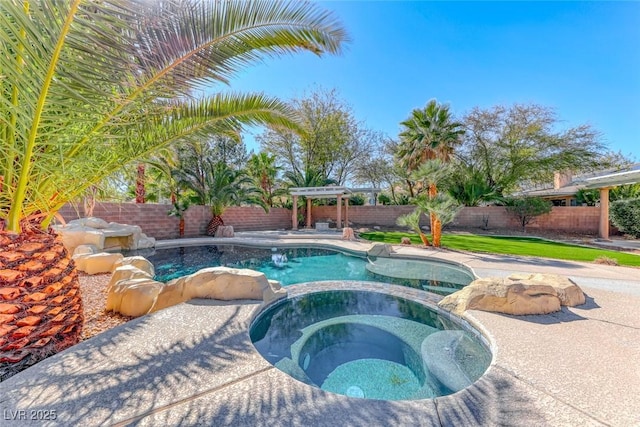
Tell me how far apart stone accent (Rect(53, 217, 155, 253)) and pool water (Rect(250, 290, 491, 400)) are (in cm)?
862

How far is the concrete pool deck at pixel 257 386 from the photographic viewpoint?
2.00m

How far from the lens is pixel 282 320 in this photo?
472 cm

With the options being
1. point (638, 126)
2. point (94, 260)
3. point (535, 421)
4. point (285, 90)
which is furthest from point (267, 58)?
point (638, 126)

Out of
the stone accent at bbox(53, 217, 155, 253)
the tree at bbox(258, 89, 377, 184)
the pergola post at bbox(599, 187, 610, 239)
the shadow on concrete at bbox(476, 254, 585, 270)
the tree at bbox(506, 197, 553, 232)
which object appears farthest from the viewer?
the tree at bbox(258, 89, 377, 184)

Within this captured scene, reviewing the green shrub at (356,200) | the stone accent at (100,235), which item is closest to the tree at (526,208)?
the green shrub at (356,200)

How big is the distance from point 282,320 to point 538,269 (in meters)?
7.67

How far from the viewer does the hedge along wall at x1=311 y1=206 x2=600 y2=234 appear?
16.9m

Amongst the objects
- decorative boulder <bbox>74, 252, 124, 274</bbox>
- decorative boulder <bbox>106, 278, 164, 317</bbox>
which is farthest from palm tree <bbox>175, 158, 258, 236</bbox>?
decorative boulder <bbox>106, 278, 164, 317</bbox>

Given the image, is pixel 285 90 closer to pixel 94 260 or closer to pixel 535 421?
pixel 94 260

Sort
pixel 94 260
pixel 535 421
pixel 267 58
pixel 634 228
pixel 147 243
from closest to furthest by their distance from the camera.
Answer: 1. pixel 535 421
2. pixel 267 58
3. pixel 94 260
4. pixel 147 243
5. pixel 634 228

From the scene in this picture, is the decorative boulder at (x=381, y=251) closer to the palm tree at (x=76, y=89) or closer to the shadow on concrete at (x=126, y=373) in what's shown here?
the shadow on concrete at (x=126, y=373)

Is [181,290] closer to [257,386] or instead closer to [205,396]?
[205,396]

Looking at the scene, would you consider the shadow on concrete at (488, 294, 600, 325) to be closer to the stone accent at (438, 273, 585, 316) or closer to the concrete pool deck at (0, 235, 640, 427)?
the stone accent at (438, 273, 585, 316)

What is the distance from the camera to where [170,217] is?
48.4ft
